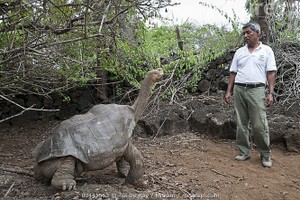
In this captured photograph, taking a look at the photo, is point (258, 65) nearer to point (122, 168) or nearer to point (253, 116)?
point (253, 116)

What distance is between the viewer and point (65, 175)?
2904 mm

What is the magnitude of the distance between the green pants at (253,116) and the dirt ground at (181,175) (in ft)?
0.89

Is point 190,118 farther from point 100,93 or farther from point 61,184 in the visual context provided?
point 61,184

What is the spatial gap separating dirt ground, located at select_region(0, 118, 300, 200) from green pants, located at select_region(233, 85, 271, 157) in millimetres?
271

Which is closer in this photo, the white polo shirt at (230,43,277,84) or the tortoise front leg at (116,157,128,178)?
the tortoise front leg at (116,157,128,178)

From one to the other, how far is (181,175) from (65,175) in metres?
1.54

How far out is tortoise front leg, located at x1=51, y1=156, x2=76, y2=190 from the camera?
2.87 meters

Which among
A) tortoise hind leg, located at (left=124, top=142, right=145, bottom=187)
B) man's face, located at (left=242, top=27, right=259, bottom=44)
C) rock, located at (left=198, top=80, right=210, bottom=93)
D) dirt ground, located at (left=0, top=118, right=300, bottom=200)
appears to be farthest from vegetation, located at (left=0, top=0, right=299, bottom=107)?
man's face, located at (left=242, top=27, right=259, bottom=44)

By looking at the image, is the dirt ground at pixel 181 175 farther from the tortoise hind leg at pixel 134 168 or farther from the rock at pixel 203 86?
the rock at pixel 203 86

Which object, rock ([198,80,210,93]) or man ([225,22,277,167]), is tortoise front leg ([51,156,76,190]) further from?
rock ([198,80,210,93])

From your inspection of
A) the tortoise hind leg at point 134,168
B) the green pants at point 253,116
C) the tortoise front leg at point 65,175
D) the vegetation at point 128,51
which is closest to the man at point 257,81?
the green pants at point 253,116

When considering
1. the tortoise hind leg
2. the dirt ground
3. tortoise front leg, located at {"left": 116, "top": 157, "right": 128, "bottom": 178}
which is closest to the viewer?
the dirt ground

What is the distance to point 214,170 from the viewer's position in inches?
163

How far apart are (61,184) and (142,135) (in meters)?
3.05
